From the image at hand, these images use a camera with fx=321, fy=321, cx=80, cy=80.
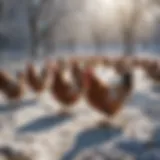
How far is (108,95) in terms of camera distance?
1030 mm

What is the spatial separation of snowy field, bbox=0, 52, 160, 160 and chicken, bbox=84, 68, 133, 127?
0.24 ft

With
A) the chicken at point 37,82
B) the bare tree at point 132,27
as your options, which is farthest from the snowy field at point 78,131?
the bare tree at point 132,27

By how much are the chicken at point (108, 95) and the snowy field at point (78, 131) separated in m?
0.07

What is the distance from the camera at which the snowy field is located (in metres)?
0.86

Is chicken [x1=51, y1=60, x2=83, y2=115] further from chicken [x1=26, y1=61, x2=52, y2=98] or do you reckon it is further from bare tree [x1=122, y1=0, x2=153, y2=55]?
bare tree [x1=122, y1=0, x2=153, y2=55]

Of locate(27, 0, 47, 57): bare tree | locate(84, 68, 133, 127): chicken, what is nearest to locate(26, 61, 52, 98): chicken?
locate(84, 68, 133, 127): chicken

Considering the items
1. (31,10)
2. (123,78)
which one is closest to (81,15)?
(31,10)

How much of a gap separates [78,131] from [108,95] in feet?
0.50

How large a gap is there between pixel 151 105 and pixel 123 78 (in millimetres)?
300

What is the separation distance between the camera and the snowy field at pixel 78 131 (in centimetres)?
86

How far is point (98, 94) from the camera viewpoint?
1.04m

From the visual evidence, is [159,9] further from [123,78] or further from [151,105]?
[123,78]

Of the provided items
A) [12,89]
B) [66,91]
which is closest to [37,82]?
[12,89]

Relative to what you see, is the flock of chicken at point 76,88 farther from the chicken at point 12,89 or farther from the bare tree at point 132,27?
the bare tree at point 132,27
